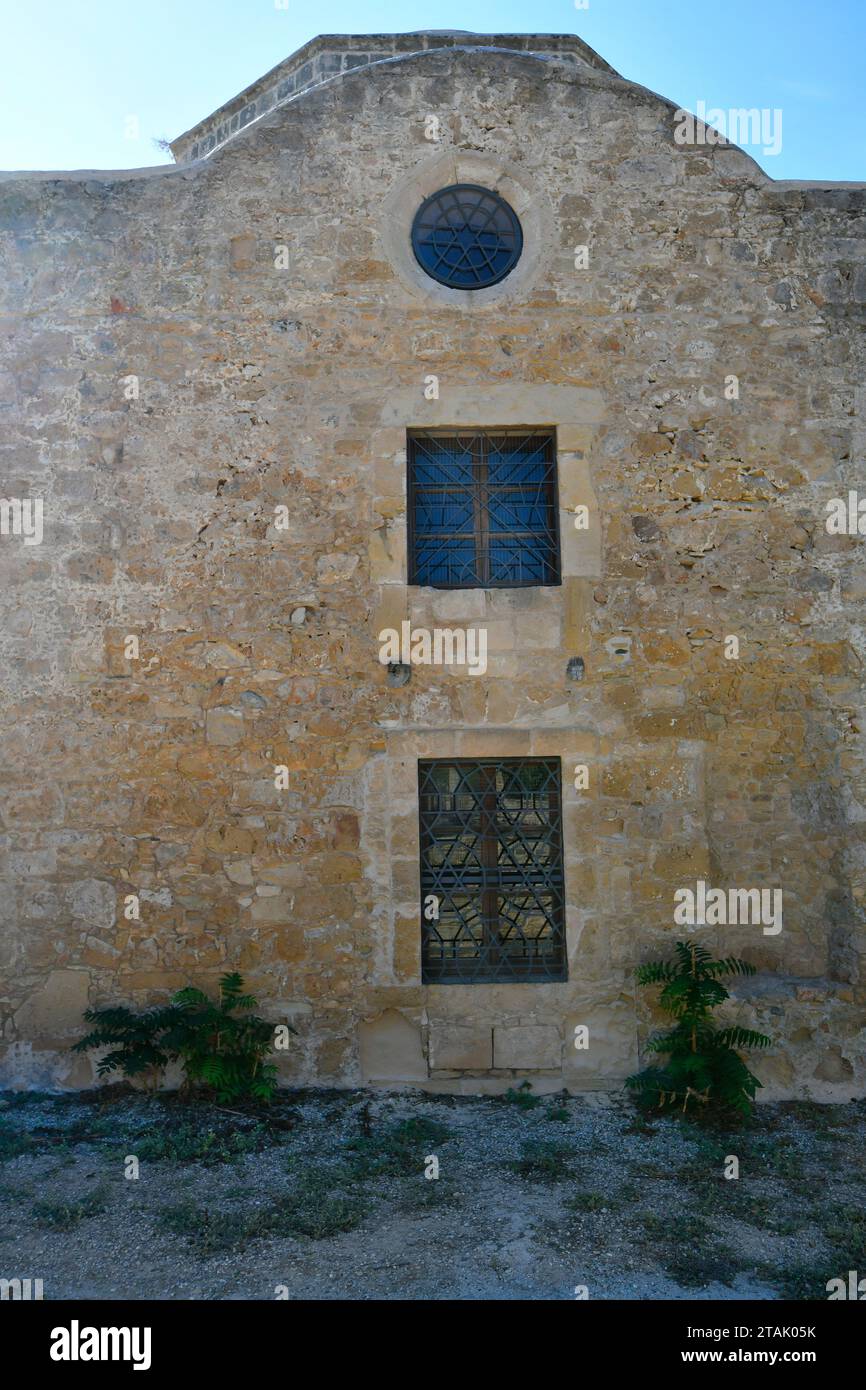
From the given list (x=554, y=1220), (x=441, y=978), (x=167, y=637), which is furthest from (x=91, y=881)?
(x=554, y=1220)

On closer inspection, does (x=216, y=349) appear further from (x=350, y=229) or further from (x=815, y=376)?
(x=815, y=376)

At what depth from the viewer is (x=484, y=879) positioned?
563cm

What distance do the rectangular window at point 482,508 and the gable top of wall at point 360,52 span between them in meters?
2.94

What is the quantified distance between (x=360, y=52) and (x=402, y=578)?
171 inches

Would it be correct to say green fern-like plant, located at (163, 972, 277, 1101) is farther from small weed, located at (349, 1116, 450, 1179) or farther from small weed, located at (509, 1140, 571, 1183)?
small weed, located at (509, 1140, 571, 1183)

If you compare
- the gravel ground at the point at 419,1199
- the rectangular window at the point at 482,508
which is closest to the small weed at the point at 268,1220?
the gravel ground at the point at 419,1199

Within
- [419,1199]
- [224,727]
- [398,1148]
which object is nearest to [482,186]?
[224,727]

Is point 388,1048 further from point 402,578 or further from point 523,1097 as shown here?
point 402,578

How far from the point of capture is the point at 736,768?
18.9 feet

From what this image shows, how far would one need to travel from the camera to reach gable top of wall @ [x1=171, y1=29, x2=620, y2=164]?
682cm

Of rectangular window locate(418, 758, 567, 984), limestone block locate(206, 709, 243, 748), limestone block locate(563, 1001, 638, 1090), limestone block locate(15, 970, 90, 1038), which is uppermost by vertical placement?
limestone block locate(206, 709, 243, 748)

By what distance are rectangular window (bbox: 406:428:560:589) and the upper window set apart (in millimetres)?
1000

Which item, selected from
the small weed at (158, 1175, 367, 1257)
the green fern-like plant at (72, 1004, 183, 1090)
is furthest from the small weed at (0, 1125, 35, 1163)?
the small weed at (158, 1175, 367, 1257)

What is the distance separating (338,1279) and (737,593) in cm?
421
